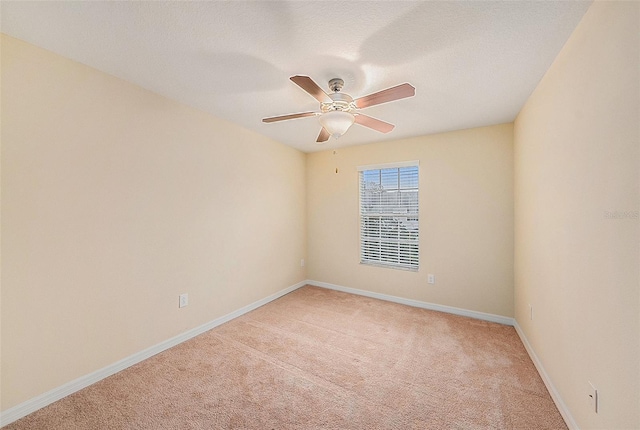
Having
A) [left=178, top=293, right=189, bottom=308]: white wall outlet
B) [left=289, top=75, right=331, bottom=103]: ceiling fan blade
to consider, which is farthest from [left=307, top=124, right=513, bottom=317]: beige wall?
[left=178, top=293, right=189, bottom=308]: white wall outlet

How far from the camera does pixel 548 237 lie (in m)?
1.91

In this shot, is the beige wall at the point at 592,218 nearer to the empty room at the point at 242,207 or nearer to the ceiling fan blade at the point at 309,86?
the empty room at the point at 242,207

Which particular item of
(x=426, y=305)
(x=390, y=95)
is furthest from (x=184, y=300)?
(x=426, y=305)

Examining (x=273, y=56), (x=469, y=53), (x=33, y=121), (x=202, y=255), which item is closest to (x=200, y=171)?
(x=202, y=255)

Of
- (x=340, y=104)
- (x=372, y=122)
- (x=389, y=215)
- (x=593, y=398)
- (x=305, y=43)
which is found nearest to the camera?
(x=593, y=398)

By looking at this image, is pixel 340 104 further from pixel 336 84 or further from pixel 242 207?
pixel 242 207

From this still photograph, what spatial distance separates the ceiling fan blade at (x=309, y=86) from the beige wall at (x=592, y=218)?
4.67 feet

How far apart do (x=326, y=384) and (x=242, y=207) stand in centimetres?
221

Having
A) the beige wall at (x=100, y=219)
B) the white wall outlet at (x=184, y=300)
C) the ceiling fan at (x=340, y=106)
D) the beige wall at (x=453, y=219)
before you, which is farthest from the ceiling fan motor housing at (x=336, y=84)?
the white wall outlet at (x=184, y=300)

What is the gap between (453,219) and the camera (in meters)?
3.28

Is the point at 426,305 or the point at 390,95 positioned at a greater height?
the point at 390,95

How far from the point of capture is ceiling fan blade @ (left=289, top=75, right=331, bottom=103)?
4.87 feet

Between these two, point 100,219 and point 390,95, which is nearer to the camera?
point 390,95

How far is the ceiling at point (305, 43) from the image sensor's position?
134cm
